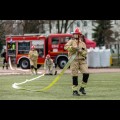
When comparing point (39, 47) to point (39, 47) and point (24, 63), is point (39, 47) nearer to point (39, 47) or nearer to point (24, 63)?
point (39, 47)

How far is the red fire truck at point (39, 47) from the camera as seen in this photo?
41.4m

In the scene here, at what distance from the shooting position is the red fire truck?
136 feet

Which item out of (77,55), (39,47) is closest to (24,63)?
(39,47)

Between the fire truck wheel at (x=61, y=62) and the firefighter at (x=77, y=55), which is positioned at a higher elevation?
the firefighter at (x=77, y=55)

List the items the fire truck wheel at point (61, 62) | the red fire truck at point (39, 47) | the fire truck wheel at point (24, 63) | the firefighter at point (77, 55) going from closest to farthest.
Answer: the firefighter at point (77, 55), the fire truck wheel at point (61, 62), the red fire truck at point (39, 47), the fire truck wheel at point (24, 63)

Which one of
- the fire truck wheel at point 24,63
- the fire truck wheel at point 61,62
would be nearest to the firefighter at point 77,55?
the fire truck wheel at point 61,62

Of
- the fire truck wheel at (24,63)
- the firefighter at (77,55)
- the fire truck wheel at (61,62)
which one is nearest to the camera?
the firefighter at (77,55)

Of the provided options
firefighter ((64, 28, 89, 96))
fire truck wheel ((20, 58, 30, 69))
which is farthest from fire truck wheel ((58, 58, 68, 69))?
firefighter ((64, 28, 89, 96))

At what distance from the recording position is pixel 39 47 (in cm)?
4216

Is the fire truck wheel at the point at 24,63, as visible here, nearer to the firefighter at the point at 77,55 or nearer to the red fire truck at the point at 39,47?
the red fire truck at the point at 39,47

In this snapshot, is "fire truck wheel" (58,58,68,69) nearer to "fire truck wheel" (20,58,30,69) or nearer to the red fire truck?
the red fire truck

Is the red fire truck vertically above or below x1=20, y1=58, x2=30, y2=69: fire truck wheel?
above

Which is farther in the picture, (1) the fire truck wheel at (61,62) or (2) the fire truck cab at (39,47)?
(2) the fire truck cab at (39,47)
